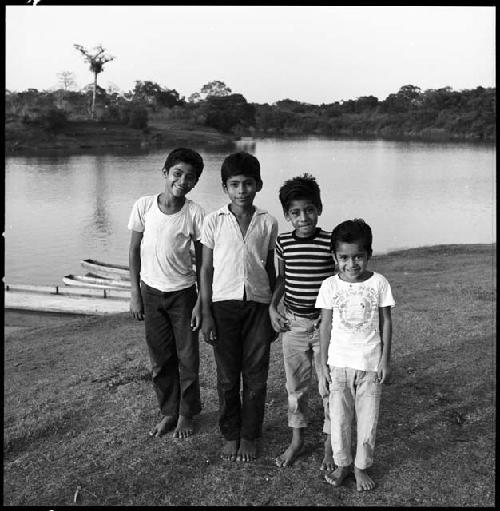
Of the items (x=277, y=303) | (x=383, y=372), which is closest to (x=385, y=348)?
(x=383, y=372)

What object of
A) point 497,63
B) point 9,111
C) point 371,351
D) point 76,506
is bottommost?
point 76,506

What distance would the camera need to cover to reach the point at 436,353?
16.8ft

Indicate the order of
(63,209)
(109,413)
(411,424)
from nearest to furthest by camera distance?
1. (411,424)
2. (109,413)
3. (63,209)

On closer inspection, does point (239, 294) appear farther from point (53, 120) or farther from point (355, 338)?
point (53, 120)

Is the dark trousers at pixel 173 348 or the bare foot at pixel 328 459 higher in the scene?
the dark trousers at pixel 173 348

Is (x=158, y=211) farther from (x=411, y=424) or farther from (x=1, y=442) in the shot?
(x=411, y=424)

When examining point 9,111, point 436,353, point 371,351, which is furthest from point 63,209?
point 9,111

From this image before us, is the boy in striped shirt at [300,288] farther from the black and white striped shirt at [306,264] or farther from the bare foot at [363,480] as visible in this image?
the bare foot at [363,480]

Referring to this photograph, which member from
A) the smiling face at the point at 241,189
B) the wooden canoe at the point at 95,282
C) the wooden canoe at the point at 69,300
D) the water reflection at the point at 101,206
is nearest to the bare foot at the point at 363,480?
the smiling face at the point at 241,189

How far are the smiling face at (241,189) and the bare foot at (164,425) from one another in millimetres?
1431

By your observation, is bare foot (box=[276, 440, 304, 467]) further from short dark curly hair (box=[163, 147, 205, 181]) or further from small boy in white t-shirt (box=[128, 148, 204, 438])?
short dark curly hair (box=[163, 147, 205, 181])

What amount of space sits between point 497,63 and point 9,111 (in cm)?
6046

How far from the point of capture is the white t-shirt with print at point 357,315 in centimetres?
304

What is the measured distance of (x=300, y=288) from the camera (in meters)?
3.27
